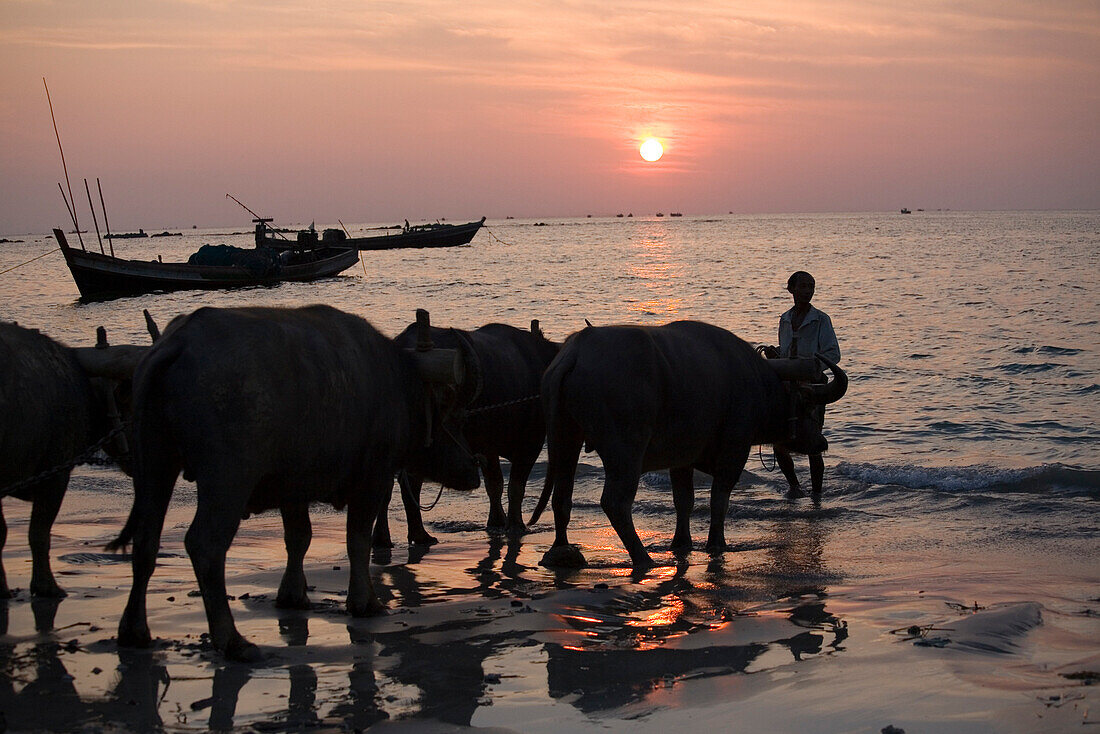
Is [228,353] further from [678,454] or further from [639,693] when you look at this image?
[678,454]

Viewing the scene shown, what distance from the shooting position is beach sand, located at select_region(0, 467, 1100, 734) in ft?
14.9

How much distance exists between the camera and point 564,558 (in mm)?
7742

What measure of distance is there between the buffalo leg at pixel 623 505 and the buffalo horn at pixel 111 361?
317cm

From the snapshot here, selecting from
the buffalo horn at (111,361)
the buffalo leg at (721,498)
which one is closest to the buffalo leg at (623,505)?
the buffalo leg at (721,498)

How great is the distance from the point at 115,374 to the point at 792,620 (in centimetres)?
433

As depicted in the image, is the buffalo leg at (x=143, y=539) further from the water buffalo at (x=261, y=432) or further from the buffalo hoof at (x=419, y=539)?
the buffalo hoof at (x=419, y=539)

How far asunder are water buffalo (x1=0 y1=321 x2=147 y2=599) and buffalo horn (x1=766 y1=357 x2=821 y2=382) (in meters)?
4.95

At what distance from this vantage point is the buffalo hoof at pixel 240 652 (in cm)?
518

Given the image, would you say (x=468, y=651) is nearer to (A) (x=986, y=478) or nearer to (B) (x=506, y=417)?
(B) (x=506, y=417)

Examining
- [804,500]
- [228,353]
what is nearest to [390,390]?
[228,353]

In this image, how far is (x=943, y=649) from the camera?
5.51m

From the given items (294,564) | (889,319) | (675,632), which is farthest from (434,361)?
(889,319)

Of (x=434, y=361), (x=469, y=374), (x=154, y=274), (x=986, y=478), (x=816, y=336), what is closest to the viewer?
(x=434, y=361)

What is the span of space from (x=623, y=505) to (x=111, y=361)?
3.47 m
